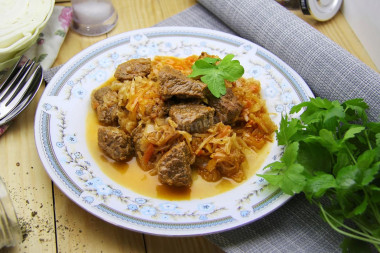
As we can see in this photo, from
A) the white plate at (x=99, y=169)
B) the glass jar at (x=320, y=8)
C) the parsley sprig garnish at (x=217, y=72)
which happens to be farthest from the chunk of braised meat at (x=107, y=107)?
the glass jar at (x=320, y=8)

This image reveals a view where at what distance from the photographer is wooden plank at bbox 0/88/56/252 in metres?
2.94

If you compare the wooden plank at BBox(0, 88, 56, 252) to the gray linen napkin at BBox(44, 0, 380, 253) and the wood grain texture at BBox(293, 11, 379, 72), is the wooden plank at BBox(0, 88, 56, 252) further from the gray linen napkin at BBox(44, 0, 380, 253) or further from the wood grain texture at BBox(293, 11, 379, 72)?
the wood grain texture at BBox(293, 11, 379, 72)

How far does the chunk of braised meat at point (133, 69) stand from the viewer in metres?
3.62

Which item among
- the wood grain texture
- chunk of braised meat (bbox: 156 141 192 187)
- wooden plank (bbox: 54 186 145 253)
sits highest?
the wood grain texture

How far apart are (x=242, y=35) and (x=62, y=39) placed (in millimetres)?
1705

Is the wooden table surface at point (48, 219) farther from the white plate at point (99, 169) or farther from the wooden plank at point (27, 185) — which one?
the white plate at point (99, 169)

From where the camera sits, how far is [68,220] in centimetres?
303

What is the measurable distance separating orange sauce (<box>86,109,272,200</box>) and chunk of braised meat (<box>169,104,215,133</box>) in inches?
13.3

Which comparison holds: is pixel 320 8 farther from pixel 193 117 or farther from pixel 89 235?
pixel 89 235

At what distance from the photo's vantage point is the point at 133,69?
12.0ft

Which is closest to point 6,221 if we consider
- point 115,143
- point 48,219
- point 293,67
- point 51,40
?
point 48,219

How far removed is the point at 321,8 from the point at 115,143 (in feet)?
8.74

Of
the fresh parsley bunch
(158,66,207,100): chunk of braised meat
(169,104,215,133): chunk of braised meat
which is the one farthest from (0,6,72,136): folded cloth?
the fresh parsley bunch

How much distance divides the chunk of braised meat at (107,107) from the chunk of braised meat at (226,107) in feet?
2.40
